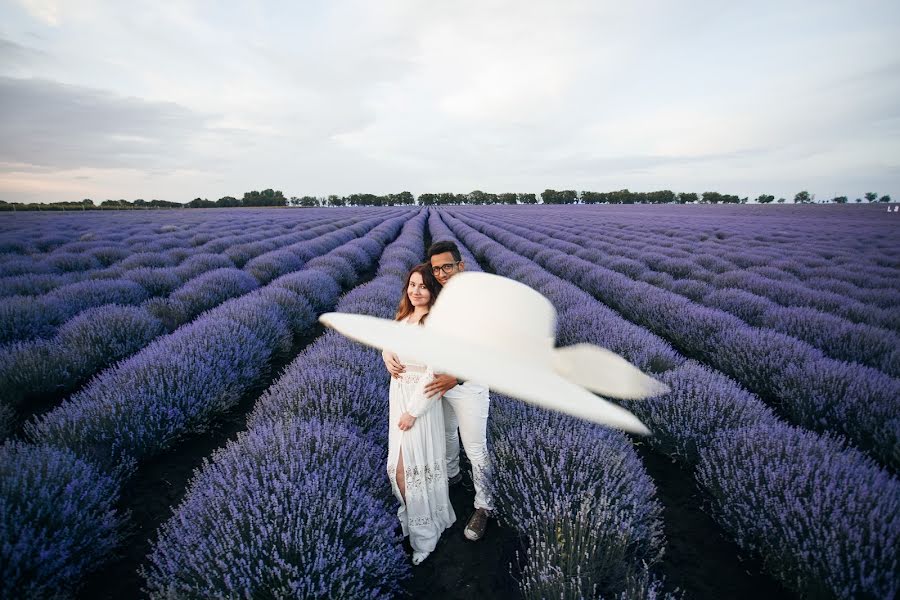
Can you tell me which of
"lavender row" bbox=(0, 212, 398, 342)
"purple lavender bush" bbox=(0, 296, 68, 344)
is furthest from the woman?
"purple lavender bush" bbox=(0, 296, 68, 344)

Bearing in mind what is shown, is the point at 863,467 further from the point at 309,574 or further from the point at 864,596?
the point at 309,574

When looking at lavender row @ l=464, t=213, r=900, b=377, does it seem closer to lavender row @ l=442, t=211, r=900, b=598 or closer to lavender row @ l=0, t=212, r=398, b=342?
lavender row @ l=442, t=211, r=900, b=598

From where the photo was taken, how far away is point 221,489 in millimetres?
1649

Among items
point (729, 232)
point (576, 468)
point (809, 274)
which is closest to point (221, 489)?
point (576, 468)

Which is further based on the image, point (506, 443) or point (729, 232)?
point (729, 232)

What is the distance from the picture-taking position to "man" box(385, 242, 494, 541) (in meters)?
1.85

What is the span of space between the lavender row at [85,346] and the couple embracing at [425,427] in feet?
8.67

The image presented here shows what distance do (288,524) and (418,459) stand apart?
603mm

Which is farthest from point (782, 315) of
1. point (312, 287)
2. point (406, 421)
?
point (312, 287)

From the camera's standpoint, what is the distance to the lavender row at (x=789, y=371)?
2387mm

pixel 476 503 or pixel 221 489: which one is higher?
pixel 221 489

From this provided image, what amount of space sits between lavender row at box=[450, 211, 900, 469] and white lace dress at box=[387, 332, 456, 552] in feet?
8.71

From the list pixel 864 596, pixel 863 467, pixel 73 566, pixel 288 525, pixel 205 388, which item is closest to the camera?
pixel 864 596

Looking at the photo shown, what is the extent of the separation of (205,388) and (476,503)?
2172 mm
